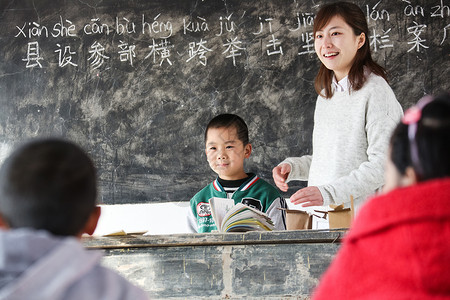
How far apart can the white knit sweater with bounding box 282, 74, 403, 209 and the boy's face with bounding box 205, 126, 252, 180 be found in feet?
1.24

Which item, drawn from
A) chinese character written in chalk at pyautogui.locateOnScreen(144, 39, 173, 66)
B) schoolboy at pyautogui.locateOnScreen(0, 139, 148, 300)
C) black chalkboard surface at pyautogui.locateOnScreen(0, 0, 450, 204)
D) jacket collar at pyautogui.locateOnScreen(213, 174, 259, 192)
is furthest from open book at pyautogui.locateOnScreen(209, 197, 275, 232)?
chinese character written in chalk at pyautogui.locateOnScreen(144, 39, 173, 66)

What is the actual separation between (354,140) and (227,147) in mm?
747

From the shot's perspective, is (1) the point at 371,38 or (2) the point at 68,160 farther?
(1) the point at 371,38

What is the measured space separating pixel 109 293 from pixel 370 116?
157 cm

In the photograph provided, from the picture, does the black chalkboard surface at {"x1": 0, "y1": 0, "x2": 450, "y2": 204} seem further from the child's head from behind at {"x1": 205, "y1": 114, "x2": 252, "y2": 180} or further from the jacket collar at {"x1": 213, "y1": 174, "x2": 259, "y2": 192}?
the jacket collar at {"x1": 213, "y1": 174, "x2": 259, "y2": 192}

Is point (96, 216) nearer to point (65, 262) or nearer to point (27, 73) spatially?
point (65, 262)

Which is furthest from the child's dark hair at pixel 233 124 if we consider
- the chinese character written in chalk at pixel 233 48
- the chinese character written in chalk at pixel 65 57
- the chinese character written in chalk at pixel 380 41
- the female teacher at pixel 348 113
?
the chinese character written in chalk at pixel 65 57

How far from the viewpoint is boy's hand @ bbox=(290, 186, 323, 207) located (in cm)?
198

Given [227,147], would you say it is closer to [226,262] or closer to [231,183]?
[231,183]

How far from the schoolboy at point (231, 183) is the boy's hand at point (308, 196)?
1.73 ft

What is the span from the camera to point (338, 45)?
93.1 inches

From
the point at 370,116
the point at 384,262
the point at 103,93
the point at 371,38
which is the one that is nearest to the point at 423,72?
the point at 371,38

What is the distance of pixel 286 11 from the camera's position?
3578mm

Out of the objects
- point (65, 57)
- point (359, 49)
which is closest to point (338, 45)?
point (359, 49)
